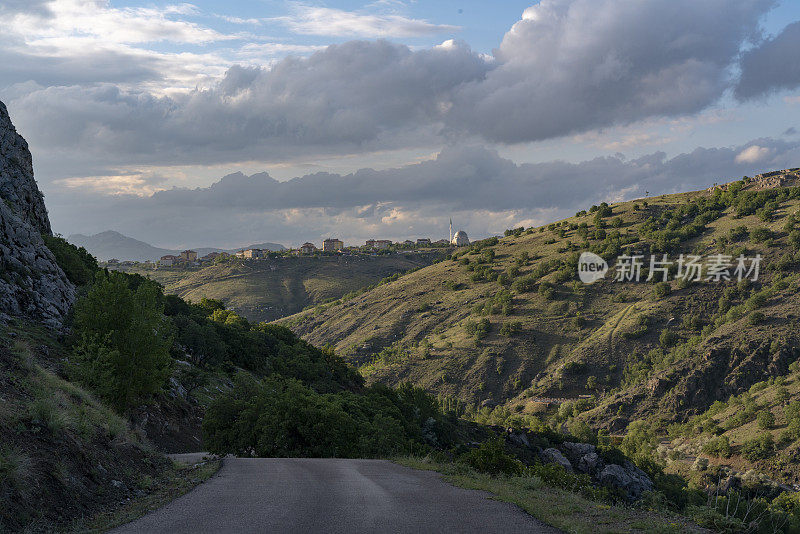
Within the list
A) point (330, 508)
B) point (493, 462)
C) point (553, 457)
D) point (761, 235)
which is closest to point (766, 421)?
point (553, 457)

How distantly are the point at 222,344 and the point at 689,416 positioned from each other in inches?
3335

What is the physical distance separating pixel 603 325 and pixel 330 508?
123 m

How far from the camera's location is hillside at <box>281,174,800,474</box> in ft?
345

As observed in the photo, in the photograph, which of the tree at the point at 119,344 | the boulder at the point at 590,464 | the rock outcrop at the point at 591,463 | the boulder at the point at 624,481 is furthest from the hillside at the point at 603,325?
the tree at the point at 119,344

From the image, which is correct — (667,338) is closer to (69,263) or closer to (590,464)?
(590,464)

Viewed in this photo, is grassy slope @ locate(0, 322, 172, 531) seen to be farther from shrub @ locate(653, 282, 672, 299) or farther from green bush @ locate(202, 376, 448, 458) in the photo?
shrub @ locate(653, 282, 672, 299)

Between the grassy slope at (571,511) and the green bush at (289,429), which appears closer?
the grassy slope at (571,511)

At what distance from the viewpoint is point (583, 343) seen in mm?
119750

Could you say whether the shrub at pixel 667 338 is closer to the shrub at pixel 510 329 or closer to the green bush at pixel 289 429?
the shrub at pixel 510 329

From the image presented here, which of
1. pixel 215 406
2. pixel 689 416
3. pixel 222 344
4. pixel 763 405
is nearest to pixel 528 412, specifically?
pixel 689 416

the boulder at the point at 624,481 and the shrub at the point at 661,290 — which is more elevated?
the shrub at the point at 661,290

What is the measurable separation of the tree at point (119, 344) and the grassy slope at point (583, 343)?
9374cm

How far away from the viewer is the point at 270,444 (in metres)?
26.1

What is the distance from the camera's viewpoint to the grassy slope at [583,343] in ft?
342
